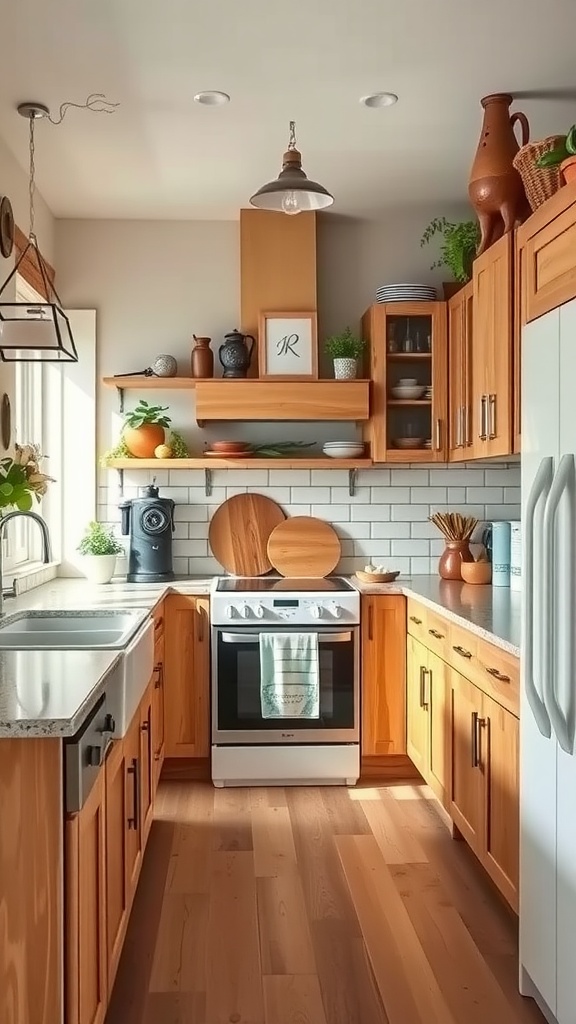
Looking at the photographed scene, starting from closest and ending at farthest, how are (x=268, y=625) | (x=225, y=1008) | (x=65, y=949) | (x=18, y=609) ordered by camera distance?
(x=65, y=949)
(x=225, y=1008)
(x=18, y=609)
(x=268, y=625)

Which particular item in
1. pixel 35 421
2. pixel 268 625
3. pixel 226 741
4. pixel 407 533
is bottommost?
pixel 226 741

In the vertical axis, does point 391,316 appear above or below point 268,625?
above

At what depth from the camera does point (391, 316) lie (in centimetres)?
455

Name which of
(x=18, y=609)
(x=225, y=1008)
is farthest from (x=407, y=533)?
(x=225, y=1008)

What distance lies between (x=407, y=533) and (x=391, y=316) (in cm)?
114

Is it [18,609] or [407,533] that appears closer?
[18,609]

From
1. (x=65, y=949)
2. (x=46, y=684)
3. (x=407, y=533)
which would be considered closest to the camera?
(x=65, y=949)

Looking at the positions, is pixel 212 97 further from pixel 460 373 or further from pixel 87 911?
pixel 87 911

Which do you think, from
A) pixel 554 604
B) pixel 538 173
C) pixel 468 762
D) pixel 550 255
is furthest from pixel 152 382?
pixel 554 604

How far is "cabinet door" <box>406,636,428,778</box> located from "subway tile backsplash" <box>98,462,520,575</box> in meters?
0.77

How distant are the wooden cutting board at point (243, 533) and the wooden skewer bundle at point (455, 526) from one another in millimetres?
830

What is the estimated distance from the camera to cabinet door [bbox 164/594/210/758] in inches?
170

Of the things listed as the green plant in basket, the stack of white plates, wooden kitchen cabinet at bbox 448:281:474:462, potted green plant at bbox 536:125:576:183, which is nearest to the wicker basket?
potted green plant at bbox 536:125:576:183

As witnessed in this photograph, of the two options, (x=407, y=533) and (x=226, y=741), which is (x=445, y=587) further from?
(x=226, y=741)
